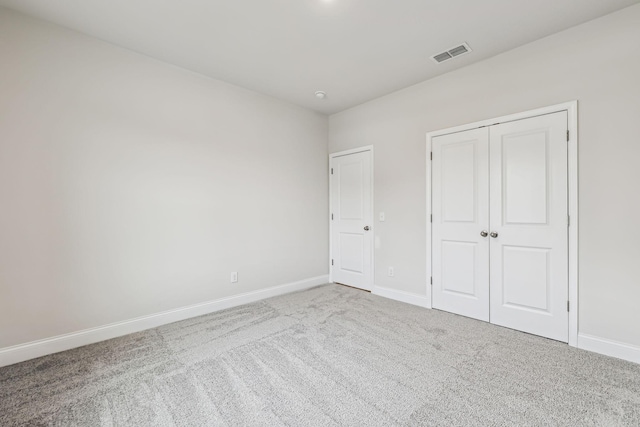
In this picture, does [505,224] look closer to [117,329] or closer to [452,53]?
[452,53]

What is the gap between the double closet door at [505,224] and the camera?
2449 millimetres

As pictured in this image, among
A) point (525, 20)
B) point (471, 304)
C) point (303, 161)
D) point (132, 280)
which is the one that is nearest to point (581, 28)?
point (525, 20)

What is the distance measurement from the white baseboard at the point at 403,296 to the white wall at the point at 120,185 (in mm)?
1423

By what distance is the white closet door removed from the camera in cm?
243

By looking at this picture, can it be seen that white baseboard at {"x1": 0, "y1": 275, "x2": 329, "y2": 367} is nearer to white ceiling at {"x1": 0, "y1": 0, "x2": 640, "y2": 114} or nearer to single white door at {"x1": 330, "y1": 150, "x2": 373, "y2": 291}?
single white door at {"x1": 330, "y1": 150, "x2": 373, "y2": 291}

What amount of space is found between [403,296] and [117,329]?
321 centimetres

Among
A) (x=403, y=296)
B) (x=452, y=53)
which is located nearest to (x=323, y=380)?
(x=403, y=296)

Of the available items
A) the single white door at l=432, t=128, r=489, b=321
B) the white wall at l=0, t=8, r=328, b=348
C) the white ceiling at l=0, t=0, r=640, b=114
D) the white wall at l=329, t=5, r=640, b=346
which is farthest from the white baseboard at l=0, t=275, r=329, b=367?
the white wall at l=329, t=5, r=640, b=346

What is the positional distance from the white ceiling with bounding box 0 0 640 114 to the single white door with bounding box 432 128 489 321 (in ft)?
3.14

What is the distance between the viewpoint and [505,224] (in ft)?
8.96

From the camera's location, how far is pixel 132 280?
2654 millimetres

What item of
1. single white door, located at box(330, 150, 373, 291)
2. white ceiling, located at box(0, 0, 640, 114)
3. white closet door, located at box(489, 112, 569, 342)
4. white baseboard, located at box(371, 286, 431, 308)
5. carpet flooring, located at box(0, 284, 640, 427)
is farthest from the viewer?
single white door, located at box(330, 150, 373, 291)

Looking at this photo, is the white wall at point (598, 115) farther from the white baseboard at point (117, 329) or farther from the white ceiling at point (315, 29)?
the white baseboard at point (117, 329)

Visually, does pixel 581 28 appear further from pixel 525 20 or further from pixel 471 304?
pixel 471 304
